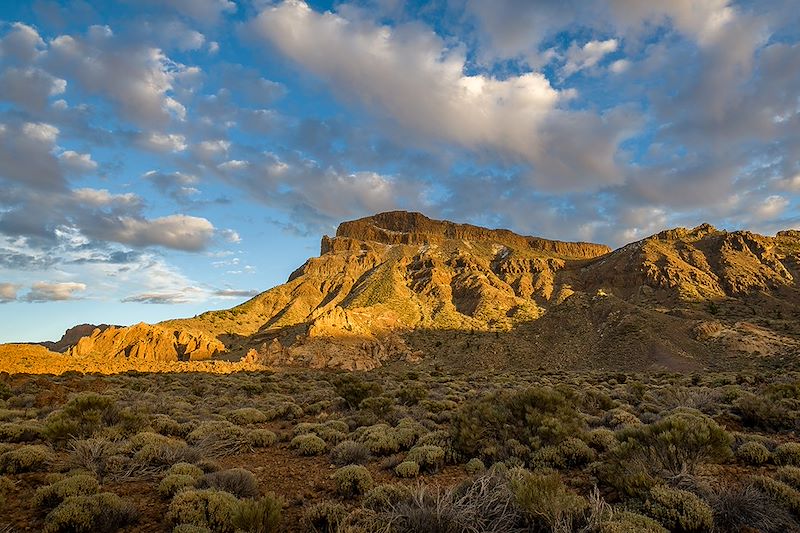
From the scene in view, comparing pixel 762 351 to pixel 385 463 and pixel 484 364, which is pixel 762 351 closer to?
pixel 484 364

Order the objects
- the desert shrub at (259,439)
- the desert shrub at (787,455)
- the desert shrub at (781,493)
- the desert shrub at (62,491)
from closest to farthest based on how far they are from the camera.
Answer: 1. the desert shrub at (781,493)
2. the desert shrub at (62,491)
3. the desert shrub at (787,455)
4. the desert shrub at (259,439)

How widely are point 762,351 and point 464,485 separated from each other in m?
53.9

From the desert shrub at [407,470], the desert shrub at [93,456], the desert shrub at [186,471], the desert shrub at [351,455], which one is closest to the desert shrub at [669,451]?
the desert shrub at [407,470]

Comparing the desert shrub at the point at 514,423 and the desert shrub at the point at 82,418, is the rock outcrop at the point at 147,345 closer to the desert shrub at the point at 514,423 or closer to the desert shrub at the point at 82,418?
the desert shrub at the point at 82,418

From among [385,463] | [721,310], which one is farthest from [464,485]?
[721,310]

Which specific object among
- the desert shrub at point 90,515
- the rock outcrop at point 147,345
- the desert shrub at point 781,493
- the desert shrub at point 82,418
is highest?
the rock outcrop at point 147,345

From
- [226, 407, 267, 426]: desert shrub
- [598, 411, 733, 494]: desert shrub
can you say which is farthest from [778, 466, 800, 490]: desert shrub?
[226, 407, 267, 426]: desert shrub

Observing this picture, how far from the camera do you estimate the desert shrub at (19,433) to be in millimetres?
10789

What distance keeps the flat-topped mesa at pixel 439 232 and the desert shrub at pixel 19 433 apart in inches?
4948

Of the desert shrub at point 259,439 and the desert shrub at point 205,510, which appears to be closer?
the desert shrub at point 205,510

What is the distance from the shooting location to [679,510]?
5723mm

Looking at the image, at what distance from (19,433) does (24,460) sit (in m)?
3.40

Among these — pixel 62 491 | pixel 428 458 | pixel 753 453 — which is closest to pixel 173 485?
pixel 62 491

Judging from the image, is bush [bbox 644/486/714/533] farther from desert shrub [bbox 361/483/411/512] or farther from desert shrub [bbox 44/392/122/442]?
desert shrub [bbox 44/392/122/442]
